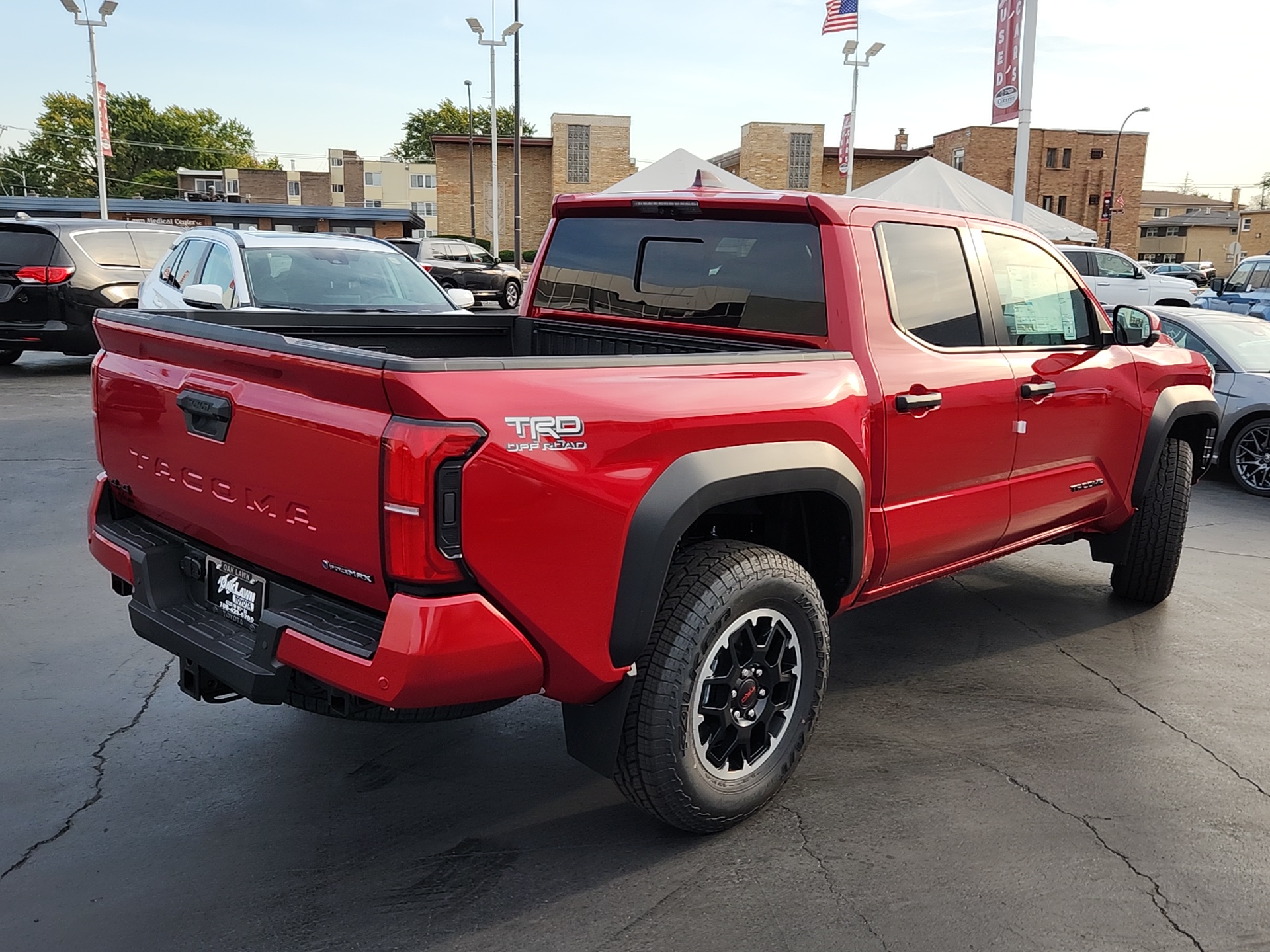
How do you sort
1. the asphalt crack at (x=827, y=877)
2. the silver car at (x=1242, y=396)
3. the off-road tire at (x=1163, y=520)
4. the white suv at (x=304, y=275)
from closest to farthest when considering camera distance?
1. the asphalt crack at (x=827, y=877)
2. the off-road tire at (x=1163, y=520)
3. the white suv at (x=304, y=275)
4. the silver car at (x=1242, y=396)

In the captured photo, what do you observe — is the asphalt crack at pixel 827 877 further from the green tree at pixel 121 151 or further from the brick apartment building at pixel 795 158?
the green tree at pixel 121 151

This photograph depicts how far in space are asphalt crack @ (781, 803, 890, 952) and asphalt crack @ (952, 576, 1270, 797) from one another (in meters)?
1.62

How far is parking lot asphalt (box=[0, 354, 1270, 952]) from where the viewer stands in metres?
2.67

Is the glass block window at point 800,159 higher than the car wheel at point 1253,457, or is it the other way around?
the glass block window at point 800,159

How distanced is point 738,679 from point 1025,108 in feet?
47.0

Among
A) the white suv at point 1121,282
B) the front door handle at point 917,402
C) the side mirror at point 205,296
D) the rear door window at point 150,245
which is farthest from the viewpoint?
the white suv at point 1121,282

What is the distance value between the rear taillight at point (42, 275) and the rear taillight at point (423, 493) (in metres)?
12.3

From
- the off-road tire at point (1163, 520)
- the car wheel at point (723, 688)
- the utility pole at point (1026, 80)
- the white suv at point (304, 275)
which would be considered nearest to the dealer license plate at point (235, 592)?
the car wheel at point (723, 688)

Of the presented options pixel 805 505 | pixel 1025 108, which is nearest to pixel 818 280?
pixel 805 505

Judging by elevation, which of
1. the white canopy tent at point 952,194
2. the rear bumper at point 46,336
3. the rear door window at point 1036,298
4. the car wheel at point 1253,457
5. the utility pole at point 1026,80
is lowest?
the car wheel at point 1253,457

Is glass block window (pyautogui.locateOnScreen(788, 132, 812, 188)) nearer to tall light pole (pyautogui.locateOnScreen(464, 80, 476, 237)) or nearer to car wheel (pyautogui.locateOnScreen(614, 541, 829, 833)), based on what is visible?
tall light pole (pyautogui.locateOnScreen(464, 80, 476, 237))

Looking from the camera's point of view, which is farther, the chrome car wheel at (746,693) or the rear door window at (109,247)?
the rear door window at (109,247)

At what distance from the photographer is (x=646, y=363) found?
9.13ft

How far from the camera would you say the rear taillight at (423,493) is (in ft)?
7.54
